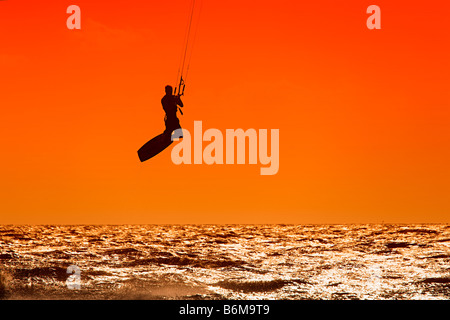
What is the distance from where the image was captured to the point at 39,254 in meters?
33.2

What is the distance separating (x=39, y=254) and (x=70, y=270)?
903 centimetres

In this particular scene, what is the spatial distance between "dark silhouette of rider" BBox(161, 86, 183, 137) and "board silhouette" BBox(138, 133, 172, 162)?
0.25m

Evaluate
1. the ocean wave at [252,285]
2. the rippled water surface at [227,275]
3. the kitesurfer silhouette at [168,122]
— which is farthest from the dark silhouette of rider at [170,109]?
the ocean wave at [252,285]

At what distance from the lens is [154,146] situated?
1609 cm

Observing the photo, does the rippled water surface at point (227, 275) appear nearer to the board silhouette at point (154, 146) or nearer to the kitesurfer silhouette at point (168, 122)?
the board silhouette at point (154, 146)

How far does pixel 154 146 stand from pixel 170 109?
4.19 feet

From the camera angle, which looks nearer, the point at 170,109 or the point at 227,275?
the point at 170,109

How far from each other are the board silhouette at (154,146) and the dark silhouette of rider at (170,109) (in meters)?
0.25

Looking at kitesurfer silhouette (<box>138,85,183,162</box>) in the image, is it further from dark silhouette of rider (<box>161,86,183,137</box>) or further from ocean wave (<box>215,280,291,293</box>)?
ocean wave (<box>215,280,291,293</box>)

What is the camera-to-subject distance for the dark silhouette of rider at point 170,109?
1546 centimetres

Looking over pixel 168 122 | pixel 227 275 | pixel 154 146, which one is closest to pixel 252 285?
pixel 227 275

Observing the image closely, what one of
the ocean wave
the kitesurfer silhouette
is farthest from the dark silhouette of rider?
the ocean wave

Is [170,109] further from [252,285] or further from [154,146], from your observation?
[252,285]
